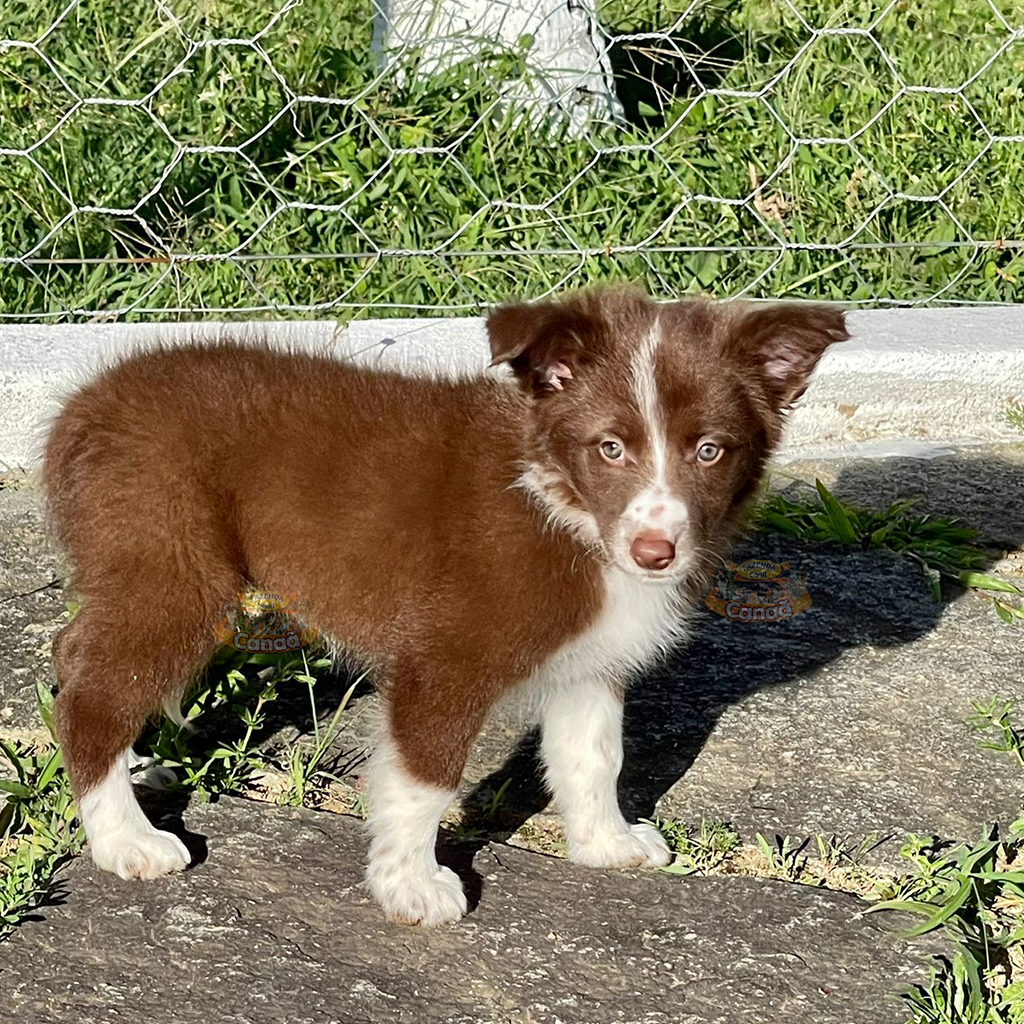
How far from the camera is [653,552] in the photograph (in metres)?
2.80

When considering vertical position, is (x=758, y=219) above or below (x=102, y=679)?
below

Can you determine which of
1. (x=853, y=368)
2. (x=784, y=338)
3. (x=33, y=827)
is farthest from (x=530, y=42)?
(x=33, y=827)

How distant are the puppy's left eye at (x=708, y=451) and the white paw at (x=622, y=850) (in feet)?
2.42

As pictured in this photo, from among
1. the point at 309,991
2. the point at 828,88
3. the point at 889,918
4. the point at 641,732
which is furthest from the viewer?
the point at 828,88

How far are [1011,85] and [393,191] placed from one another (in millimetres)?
2359

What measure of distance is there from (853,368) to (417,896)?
259cm

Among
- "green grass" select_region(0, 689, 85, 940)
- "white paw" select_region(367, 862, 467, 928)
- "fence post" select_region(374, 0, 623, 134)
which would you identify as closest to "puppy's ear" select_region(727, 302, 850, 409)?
"white paw" select_region(367, 862, 467, 928)

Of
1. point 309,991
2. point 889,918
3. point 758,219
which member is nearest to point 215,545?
point 309,991

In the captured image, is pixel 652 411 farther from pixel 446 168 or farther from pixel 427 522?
pixel 446 168

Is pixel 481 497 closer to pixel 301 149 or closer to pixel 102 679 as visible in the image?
pixel 102 679

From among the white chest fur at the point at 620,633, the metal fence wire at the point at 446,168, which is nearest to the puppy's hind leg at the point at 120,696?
the white chest fur at the point at 620,633

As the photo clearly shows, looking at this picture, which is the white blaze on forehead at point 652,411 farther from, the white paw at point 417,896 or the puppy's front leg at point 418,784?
the white paw at point 417,896

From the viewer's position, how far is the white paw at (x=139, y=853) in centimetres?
293

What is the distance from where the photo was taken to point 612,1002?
105 inches
